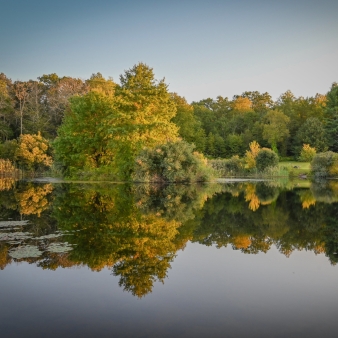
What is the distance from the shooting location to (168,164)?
1142 inches

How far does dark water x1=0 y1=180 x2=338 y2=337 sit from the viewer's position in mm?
4938

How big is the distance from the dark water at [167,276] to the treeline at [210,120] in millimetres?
44801

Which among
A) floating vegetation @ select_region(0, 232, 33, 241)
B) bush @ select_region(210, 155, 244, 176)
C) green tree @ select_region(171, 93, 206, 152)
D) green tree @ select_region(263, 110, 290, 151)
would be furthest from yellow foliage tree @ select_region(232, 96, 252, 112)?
floating vegetation @ select_region(0, 232, 33, 241)

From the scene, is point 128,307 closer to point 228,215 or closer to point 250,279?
point 250,279

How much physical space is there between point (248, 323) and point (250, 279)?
190 cm

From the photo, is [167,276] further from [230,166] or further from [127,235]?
[230,166]

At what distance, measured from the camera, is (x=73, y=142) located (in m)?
35.9

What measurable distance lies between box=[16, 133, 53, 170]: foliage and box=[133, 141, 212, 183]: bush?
65.7 feet

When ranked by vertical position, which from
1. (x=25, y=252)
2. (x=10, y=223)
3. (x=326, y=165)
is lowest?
(x=25, y=252)

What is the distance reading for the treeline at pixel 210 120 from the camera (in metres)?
60.4

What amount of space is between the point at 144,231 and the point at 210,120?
68.2 meters

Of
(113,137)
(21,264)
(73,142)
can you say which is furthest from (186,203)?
(73,142)

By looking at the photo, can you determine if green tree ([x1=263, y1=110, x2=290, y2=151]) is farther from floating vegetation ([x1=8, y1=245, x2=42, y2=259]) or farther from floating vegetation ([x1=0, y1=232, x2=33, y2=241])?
floating vegetation ([x1=8, y1=245, x2=42, y2=259])

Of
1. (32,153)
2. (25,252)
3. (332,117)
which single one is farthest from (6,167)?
(332,117)
